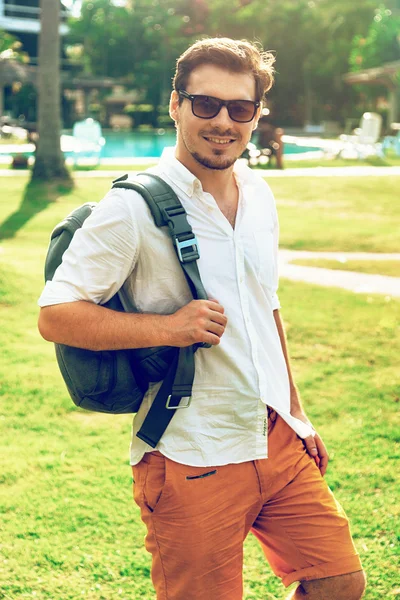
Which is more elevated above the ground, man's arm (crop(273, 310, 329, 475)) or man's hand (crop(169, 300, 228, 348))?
man's hand (crop(169, 300, 228, 348))

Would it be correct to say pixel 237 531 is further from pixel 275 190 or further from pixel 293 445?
pixel 275 190

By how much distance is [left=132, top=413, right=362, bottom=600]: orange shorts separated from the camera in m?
2.21

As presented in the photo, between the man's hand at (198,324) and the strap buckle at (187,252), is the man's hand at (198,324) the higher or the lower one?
the lower one

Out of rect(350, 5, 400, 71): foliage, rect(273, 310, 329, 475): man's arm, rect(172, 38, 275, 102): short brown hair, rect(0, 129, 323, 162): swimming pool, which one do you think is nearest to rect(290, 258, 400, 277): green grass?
rect(273, 310, 329, 475): man's arm

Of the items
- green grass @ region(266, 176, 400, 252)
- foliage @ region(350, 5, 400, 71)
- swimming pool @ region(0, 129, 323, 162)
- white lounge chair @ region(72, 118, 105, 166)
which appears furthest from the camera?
foliage @ region(350, 5, 400, 71)

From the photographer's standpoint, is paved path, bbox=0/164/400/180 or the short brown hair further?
A: paved path, bbox=0/164/400/180

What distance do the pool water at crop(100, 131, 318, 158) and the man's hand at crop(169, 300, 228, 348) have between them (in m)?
27.3

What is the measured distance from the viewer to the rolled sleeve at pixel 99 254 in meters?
2.14

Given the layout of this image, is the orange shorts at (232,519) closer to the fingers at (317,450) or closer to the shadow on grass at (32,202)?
the fingers at (317,450)

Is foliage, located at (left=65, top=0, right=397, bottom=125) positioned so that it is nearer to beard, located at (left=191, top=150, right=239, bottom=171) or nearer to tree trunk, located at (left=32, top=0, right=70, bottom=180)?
tree trunk, located at (left=32, top=0, right=70, bottom=180)

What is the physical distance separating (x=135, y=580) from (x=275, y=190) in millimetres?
13862

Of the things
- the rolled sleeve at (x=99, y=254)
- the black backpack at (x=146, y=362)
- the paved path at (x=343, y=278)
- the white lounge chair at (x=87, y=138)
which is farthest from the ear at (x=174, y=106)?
the white lounge chair at (x=87, y=138)

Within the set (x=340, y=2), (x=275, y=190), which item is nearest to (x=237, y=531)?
(x=275, y=190)

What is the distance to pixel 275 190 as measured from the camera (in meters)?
16.6
